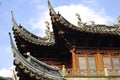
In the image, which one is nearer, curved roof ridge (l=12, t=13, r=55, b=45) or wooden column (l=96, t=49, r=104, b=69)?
wooden column (l=96, t=49, r=104, b=69)

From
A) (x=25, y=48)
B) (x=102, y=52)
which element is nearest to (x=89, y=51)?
(x=102, y=52)

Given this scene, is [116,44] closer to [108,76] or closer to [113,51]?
[113,51]

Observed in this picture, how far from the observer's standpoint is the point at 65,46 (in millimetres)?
19594

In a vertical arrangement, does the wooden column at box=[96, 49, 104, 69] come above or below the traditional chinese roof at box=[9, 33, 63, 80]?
above

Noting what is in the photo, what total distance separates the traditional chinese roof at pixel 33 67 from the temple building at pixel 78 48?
1.51 feet

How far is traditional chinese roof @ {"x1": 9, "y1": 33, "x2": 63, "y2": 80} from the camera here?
14.3m

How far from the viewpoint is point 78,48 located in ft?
63.4

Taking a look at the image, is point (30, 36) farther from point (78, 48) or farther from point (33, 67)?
point (33, 67)

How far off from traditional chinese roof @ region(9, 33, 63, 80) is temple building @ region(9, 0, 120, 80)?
0.46m

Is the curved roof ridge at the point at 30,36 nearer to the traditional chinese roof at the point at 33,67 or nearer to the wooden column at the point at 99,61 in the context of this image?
the wooden column at the point at 99,61

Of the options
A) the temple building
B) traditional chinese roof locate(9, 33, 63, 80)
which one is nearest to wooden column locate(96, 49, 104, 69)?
the temple building

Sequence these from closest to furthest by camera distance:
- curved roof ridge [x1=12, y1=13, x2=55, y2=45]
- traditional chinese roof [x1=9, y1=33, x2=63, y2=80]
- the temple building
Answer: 1. traditional chinese roof [x1=9, y1=33, x2=63, y2=80]
2. the temple building
3. curved roof ridge [x1=12, y1=13, x2=55, y2=45]

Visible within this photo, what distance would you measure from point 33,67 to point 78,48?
16.9 feet

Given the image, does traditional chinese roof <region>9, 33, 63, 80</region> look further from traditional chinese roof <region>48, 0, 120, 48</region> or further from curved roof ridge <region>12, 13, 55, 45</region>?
curved roof ridge <region>12, 13, 55, 45</region>
